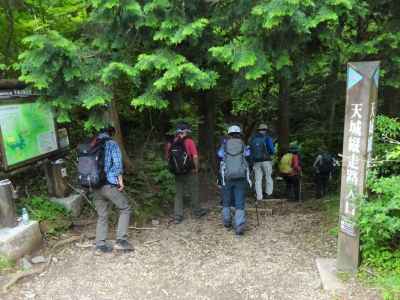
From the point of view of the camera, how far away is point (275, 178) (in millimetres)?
11422

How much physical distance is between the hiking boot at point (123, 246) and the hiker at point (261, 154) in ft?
13.1

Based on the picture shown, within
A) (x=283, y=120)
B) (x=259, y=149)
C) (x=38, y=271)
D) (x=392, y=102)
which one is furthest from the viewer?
(x=283, y=120)

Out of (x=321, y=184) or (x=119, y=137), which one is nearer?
(x=119, y=137)

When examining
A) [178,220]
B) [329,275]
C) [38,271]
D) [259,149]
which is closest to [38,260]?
[38,271]

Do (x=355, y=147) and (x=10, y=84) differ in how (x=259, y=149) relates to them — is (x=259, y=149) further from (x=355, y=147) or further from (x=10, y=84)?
(x=10, y=84)

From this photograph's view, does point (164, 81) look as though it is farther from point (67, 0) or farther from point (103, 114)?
point (67, 0)

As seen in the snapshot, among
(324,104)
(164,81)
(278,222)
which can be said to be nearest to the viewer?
(164,81)

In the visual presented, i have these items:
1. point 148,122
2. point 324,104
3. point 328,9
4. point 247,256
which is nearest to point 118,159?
point 247,256

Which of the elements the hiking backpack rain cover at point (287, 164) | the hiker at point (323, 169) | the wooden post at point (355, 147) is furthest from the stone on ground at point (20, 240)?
the hiker at point (323, 169)

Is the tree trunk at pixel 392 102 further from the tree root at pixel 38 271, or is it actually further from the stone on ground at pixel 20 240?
the stone on ground at pixel 20 240

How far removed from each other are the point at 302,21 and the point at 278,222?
3.97 m

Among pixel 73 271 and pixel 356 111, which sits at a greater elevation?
pixel 356 111

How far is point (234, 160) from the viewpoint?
6.27m

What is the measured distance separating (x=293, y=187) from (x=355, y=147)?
18.2 ft
